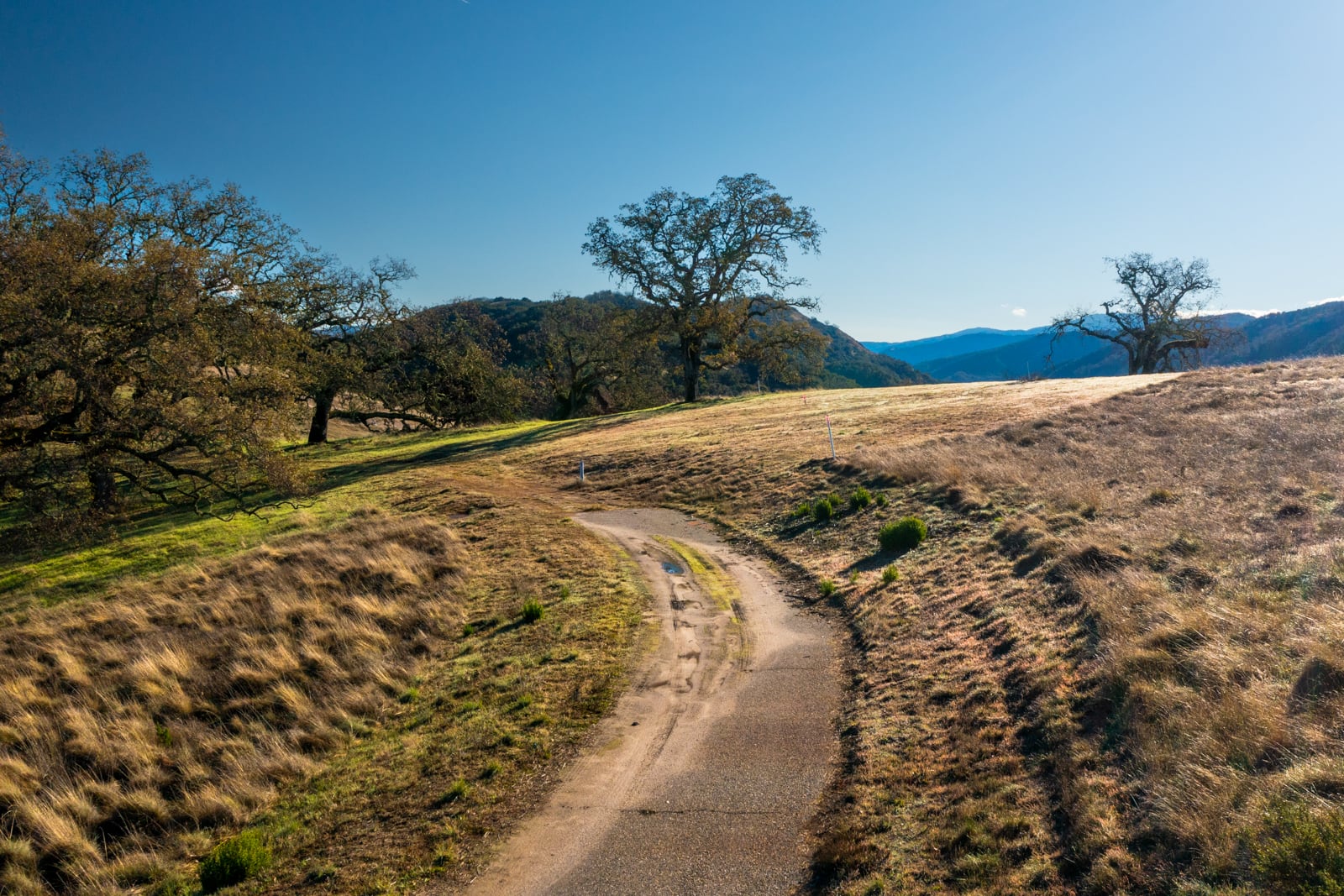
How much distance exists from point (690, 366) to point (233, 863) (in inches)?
1837

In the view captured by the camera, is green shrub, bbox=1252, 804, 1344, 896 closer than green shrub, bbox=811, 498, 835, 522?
Yes

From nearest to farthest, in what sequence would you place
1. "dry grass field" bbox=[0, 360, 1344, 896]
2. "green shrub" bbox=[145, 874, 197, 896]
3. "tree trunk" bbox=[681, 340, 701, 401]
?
"dry grass field" bbox=[0, 360, 1344, 896] → "green shrub" bbox=[145, 874, 197, 896] → "tree trunk" bbox=[681, 340, 701, 401]

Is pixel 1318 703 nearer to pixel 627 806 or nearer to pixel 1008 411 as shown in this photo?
pixel 627 806

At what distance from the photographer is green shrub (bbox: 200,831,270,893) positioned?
21.3 ft

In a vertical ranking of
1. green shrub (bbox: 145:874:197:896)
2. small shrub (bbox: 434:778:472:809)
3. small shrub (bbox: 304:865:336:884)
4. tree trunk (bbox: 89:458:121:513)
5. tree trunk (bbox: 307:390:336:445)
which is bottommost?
green shrub (bbox: 145:874:197:896)

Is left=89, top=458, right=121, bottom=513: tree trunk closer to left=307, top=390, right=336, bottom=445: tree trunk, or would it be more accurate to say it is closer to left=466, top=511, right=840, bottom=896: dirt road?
left=466, top=511, right=840, bottom=896: dirt road

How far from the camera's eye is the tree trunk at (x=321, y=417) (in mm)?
38722

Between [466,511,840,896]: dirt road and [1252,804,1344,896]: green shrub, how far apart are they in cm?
338

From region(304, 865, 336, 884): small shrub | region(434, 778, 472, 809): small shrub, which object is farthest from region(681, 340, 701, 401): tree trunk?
region(304, 865, 336, 884): small shrub

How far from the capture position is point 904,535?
14250 millimetres

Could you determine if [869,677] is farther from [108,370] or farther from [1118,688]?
[108,370]

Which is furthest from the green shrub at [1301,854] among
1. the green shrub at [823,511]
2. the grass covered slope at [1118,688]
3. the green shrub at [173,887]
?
the green shrub at [823,511]

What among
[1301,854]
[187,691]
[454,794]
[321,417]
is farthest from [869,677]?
[321,417]

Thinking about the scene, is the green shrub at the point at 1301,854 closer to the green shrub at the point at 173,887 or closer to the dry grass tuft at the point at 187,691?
the green shrub at the point at 173,887
